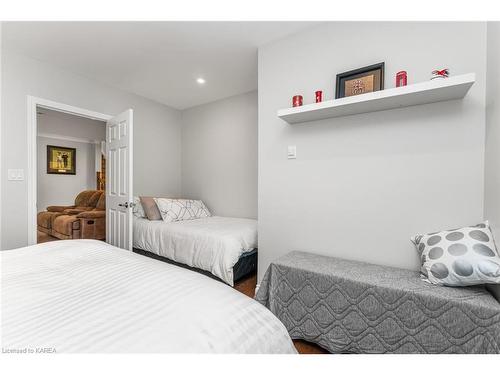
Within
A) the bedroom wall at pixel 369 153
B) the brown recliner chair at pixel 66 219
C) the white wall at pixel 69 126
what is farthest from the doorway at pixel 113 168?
the white wall at pixel 69 126

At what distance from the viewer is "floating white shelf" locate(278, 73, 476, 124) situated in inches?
52.4

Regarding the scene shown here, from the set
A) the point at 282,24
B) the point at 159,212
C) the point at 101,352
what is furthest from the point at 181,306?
the point at 159,212

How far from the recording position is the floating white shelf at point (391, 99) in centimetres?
133

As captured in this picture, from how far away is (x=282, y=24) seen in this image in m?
1.99

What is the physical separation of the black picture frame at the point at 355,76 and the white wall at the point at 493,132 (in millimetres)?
550

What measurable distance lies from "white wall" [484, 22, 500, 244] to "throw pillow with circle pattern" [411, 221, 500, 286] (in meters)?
0.08

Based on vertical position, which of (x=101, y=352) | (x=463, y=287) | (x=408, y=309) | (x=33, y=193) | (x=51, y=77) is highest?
(x=51, y=77)

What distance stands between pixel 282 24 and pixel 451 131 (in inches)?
59.5

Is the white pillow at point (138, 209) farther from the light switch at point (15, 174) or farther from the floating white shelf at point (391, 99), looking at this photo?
the floating white shelf at point (391, 99)

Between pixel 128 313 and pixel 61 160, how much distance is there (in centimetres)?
680

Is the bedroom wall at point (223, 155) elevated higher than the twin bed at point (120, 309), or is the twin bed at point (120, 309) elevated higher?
the bedroom wall at point (223, 155)

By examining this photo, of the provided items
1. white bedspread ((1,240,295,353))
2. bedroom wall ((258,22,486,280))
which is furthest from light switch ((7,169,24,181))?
bedroom wall ((258,22,486,280))

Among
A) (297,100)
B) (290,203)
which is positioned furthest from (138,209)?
(297,100)
